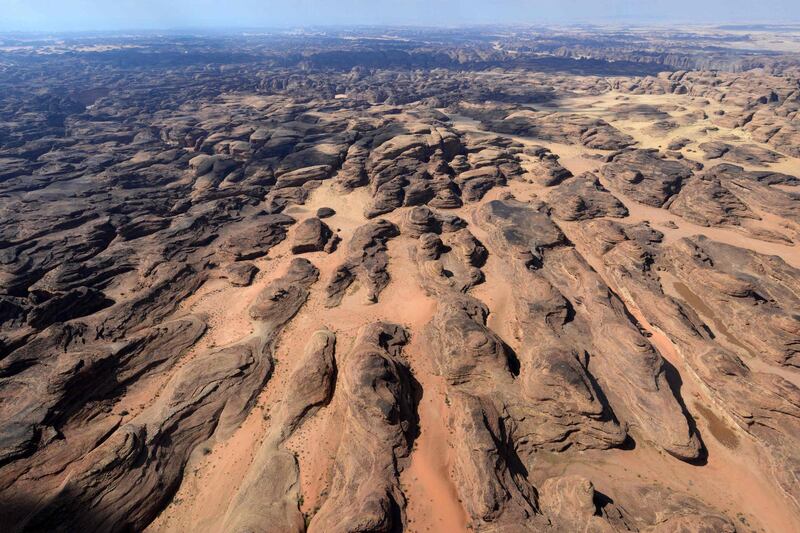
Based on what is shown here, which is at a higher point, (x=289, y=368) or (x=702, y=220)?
(x=702, y=220)

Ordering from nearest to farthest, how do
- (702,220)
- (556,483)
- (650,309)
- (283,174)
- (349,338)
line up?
1. (556,483)
2. (349,338)
3. (650,309)
4. (702,220)
5. (283,174)

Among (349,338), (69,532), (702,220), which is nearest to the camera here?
(69,532)

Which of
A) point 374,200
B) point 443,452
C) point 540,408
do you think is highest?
point 374,200

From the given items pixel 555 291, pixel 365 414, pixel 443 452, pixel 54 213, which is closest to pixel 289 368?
pixel 365 414

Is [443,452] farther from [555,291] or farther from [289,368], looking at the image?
[555,291]

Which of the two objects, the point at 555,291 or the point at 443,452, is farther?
the point at 555,291

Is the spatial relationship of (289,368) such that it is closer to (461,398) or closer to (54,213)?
(461,398)

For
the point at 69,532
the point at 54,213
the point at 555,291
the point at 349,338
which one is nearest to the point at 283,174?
the point at 54,213
